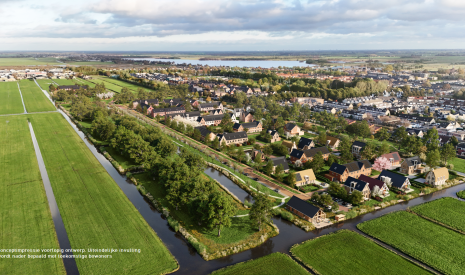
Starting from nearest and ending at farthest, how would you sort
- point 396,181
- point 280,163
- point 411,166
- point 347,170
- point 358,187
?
point 358,187, point 396,181, point 347,170, point 280,163, point 411,166

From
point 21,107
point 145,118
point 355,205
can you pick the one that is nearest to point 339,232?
point 355,205

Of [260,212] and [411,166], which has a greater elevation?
[260,212]

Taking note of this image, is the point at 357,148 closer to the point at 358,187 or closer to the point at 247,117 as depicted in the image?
the point at 358,187

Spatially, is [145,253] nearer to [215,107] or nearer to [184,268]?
[184,268]

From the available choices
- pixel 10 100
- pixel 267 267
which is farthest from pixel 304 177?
pixel 10 100

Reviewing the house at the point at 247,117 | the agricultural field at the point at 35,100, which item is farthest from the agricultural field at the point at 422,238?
the agricultural field at the point at 35,100

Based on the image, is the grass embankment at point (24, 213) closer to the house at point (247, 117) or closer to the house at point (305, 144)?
the house at point (305, 144)
